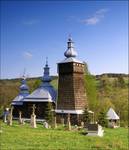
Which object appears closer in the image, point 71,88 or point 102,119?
point 102,119

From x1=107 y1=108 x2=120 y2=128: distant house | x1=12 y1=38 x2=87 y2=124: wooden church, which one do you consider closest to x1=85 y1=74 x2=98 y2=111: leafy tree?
x1=12 y1=38 x2=87 y2=124: wooden church

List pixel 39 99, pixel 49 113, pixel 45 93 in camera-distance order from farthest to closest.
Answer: pixel 45 93
pixel 39 99
pixel 49 113

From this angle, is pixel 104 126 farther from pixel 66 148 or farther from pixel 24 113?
pixel 66 148

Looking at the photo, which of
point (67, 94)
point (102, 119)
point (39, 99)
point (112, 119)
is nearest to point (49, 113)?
point (67, 94)

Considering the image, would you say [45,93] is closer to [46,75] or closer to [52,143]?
[46,75]

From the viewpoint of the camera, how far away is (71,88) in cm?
4688

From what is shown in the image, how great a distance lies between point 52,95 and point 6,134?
22651 millimetres

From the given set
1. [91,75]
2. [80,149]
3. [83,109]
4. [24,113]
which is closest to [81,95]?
[83,109]

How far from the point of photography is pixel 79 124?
4456 cm

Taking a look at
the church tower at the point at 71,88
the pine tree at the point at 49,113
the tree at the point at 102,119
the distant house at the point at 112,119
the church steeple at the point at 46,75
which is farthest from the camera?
the church steeple at the point at 46,75

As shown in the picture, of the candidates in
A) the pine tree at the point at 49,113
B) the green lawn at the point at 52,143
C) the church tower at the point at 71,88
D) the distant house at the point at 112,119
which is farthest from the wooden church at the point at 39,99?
the green lawn at the point at 52,143

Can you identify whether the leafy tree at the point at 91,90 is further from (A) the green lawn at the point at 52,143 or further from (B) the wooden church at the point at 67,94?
(A) the green lawn at the point at 52,143

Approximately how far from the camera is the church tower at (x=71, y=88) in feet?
150

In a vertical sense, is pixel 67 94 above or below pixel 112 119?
above
